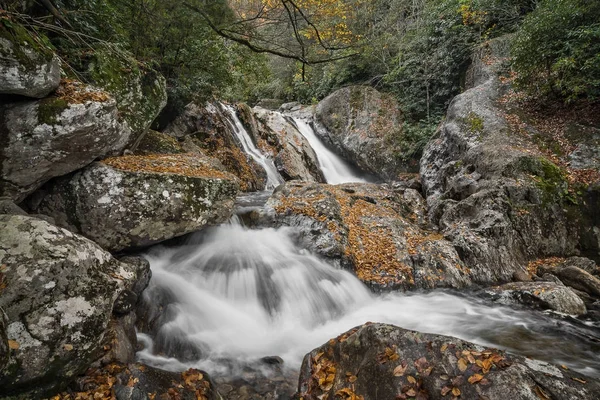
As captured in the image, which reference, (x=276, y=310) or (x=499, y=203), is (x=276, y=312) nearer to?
(x=276, y=310)

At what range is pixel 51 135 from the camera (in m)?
4.41

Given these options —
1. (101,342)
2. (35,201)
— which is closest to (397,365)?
(101,342)

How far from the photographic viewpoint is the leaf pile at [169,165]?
218 inches

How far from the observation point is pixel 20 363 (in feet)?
9.39

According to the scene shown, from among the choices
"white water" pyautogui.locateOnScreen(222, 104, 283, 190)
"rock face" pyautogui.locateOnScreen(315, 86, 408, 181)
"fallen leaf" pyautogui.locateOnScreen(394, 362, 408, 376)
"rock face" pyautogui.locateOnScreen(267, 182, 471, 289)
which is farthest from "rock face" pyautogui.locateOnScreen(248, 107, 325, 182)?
"fallen leaf" pyautogui.locateOnScreen(394, 362, 408, 376)

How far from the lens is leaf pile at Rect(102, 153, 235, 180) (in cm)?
552

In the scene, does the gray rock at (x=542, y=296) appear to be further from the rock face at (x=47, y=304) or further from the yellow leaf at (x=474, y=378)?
the rock face at (x=47, y=304)

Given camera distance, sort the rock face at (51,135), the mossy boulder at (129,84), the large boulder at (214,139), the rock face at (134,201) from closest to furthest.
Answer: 1. the rock face at (51,135)
2. the rock face at (134,201)
3. the mossy boulder at (129,84)
4. the large boulder at (214,139)

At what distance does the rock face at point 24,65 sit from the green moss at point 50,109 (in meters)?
0.11

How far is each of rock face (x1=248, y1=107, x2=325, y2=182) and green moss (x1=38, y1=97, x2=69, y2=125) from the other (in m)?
9.08

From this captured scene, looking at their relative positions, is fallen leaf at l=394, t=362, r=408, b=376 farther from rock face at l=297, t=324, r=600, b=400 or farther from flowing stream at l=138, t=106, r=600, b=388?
flowing stream at l=138, t=106, r=600, b=388

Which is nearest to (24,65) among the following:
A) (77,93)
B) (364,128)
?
(77,93)

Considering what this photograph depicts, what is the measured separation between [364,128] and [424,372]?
48.7 feet

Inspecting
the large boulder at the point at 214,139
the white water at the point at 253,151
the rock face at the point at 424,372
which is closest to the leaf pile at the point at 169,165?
the large boulder at the point at 214,139
